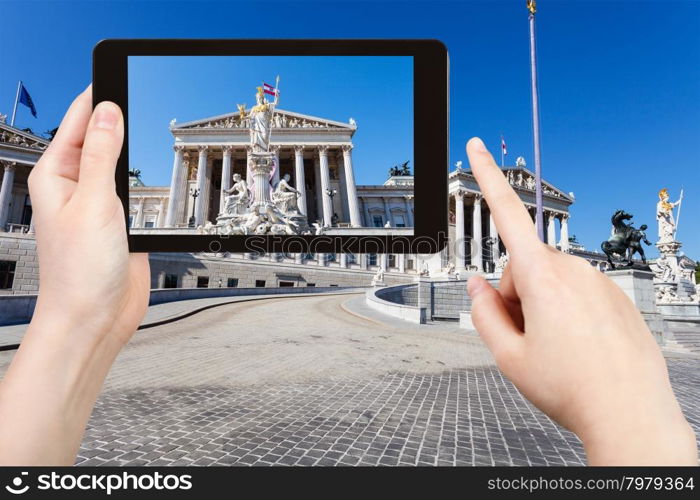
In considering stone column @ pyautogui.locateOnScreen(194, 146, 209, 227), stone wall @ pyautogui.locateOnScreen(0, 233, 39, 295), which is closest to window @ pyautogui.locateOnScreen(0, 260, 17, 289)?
stone wall @ pyautogui.locateOnScreen(0, 233, 39, 295)

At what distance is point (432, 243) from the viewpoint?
2.08 meters

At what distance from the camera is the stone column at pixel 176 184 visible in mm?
52500

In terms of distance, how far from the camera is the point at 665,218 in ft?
113

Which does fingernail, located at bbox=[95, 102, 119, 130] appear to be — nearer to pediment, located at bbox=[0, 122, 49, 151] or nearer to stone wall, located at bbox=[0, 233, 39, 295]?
stone wall, located at bbox=[0, 233, 39, 295]

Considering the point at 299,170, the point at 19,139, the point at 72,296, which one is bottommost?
the point at 72,296

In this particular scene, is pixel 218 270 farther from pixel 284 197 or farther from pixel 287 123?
pixel 287 123

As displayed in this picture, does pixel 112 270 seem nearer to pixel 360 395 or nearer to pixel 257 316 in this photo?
pixel 360 395

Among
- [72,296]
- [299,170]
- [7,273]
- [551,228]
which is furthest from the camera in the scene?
[551,228]

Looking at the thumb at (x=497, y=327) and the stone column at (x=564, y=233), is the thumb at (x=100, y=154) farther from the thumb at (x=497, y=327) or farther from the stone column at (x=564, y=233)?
the stone column at (x=564, y=233)

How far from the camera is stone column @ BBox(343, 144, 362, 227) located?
55812mm

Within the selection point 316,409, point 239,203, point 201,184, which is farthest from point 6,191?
point 316,409

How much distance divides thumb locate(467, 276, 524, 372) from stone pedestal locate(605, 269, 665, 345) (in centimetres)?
1667

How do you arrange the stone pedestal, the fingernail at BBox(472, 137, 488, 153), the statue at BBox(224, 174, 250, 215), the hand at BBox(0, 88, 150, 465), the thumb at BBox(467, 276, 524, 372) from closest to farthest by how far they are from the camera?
1. the hand at BBox(0, 88, 150, 465)
2. the thumb at BBox(467, 276, 524, 372)
3. the fingernail at BBox(472, 137, 488, 153)
4. the statue at BBox(224, 174, 250, 215)
5. the stone pedestal

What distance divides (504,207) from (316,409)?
16.9ft
